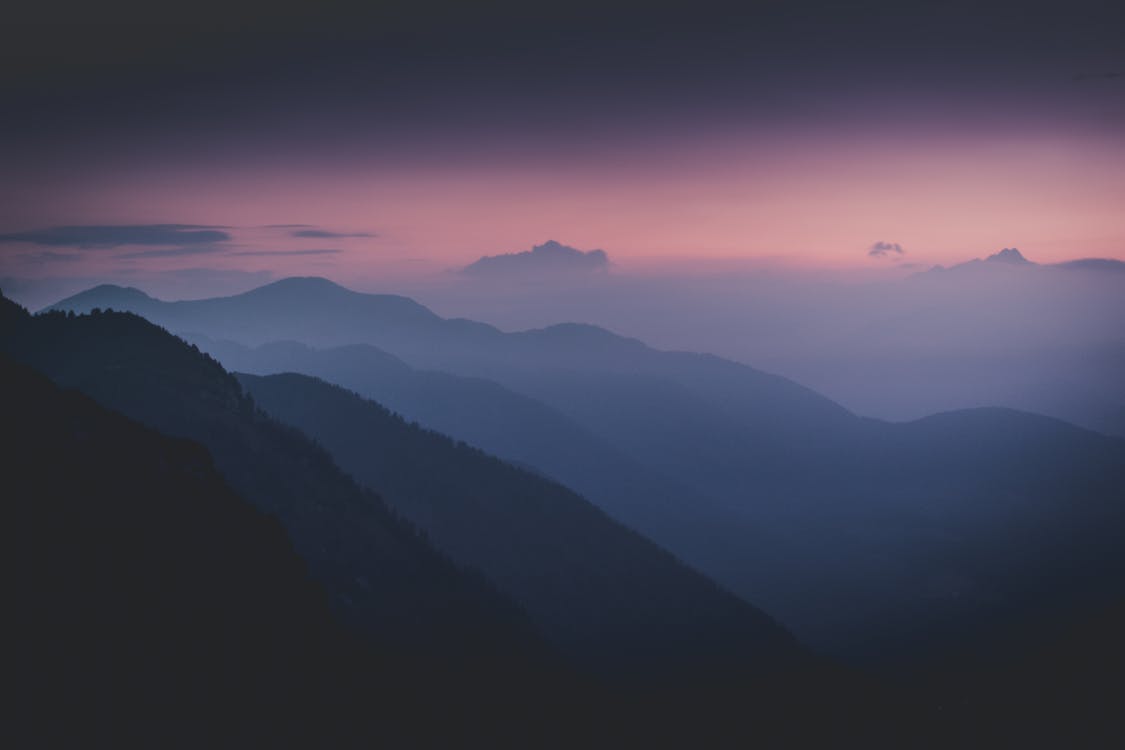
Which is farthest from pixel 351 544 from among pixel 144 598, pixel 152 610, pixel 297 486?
pixel 152 610

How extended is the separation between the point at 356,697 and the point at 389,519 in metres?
77.9

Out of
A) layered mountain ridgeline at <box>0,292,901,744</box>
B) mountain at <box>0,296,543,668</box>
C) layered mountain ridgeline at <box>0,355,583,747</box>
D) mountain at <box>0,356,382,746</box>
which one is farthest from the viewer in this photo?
mountain at <box>0,296,543,668</box>

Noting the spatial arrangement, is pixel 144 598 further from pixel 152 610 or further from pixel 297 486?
pixel 297 486

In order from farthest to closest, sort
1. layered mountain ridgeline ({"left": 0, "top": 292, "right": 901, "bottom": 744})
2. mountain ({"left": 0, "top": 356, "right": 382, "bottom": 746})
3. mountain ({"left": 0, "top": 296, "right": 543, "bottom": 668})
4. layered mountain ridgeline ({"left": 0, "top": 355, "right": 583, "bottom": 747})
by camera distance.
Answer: mountain ({"left": 0, "top": 296, "right": 543, "bottom": 668}), layered mountain ridgeline ({"left": 0, "top": 292, "right": 901, "bottom": 744}), mountain ({"left": 0, "top": 356, "right": 382, "bottom": 746}), layered mountain ridgeline ({"left": 0, "top": 355, "right": 583, "bottom": 747})

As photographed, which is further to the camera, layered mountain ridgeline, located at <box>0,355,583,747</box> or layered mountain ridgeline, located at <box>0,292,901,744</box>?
layered mountain ridgeline, located at <box>0,292,901,744</box>

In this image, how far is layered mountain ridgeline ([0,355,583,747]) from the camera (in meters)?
54.1

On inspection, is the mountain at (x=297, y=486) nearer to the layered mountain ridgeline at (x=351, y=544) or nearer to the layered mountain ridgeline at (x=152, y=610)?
the layered mountain ridgeline at (x=351, y=544)

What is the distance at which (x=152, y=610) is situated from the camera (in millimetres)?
64188

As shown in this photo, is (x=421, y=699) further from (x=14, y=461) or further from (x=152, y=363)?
(x=152, y=363)

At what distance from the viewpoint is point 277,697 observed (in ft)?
224

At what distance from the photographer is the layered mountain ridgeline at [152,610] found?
5406 cm

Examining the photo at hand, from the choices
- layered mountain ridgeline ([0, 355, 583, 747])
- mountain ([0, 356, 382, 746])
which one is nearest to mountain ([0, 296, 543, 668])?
layered mountain ridgeline ([0, 355, 583, 747])

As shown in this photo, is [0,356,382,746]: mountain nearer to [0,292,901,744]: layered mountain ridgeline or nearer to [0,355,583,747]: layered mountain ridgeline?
[0,355,583,747]: layered mountain ridgeline

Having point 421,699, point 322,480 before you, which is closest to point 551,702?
point 421,699
